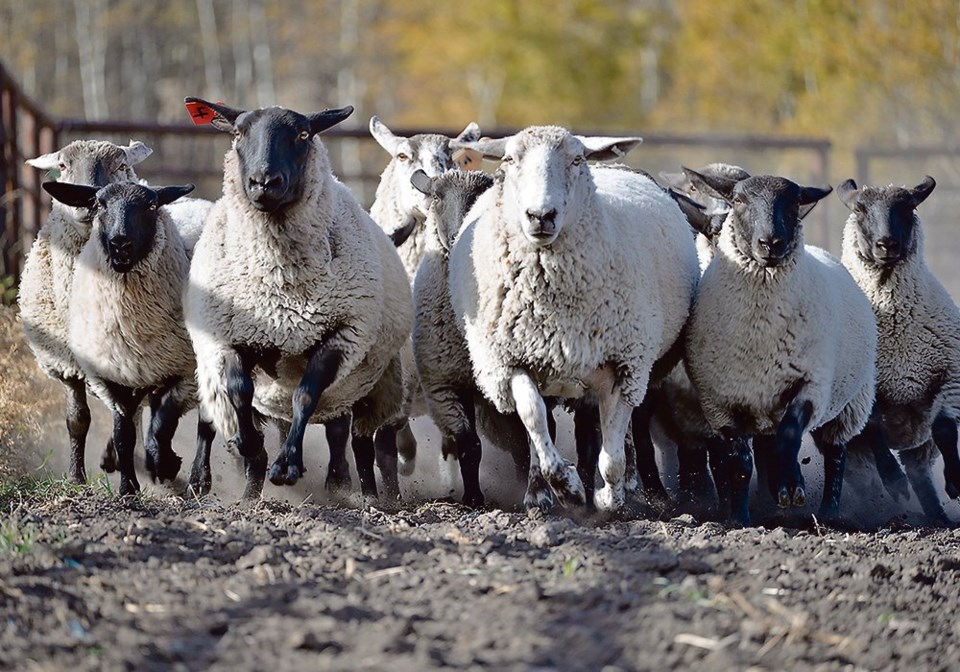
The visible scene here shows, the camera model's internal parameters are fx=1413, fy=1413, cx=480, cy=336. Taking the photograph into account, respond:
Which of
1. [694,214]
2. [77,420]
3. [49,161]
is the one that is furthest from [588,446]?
[49,161]

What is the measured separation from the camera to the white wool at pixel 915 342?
835 centimetres

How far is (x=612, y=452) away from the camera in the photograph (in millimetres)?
6992

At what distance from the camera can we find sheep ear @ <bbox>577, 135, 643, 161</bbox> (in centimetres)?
709

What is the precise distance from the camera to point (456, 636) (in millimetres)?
4027

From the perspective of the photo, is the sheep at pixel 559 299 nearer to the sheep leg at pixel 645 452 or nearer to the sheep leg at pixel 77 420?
the sheep leg at pixel 645 452

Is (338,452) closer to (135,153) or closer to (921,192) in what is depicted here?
(135,153)

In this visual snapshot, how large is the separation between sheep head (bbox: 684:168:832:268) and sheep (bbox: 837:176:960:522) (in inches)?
42.2

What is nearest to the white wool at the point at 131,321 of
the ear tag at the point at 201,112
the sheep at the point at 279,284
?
the sheep at the point at 279,284

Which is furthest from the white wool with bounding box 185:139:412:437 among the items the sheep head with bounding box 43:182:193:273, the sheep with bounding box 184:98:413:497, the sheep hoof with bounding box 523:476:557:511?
the sheep hoof with bounding box 523:476:557:511

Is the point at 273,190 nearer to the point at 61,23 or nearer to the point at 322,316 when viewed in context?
the point at 322,316

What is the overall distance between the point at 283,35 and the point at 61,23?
19.4 feet

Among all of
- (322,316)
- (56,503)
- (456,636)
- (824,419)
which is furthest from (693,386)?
(456,636)

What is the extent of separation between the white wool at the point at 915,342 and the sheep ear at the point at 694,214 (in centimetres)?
101

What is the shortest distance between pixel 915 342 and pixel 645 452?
1.74 meters
